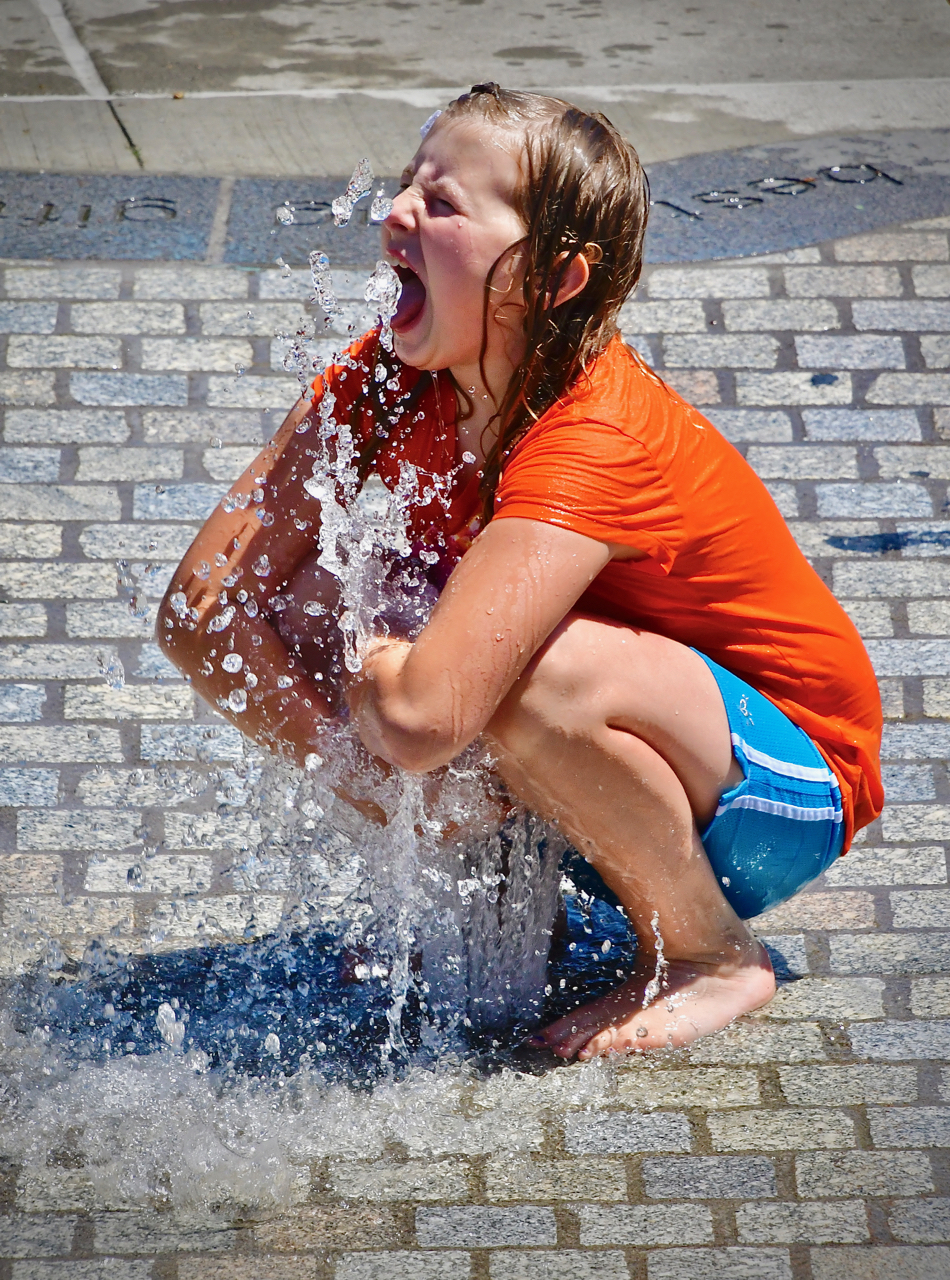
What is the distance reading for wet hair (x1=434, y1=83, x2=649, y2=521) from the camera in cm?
204

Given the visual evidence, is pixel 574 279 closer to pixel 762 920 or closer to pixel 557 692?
pixel 557 692

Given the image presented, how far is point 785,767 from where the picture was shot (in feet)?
7.09

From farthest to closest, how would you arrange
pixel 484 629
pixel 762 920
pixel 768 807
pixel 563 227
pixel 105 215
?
pixel 105 215 < pixel 762 920 < pixel 768 807 < pixel 563 227 < pixel 484 629

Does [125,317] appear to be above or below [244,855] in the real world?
above

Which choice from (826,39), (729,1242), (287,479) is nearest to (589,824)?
(729,1242)

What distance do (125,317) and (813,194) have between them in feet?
7.19

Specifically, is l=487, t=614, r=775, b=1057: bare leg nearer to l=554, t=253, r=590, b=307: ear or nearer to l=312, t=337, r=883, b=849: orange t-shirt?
l=312, t=337, r=883, b=849: orange t-shirt

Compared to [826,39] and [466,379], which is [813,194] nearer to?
[826,39]

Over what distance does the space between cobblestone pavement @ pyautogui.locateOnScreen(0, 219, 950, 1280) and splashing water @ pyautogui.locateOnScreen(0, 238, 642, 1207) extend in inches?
1.2

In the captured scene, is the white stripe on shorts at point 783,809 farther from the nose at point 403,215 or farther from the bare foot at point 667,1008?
the nose at point 403,215

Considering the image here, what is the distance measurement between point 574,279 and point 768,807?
0.79 metres

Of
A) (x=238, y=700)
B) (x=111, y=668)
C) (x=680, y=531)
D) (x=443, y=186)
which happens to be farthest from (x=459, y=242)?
(x=111, y=668)

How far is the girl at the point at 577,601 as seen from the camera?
2000mm

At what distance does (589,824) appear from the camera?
212cm
